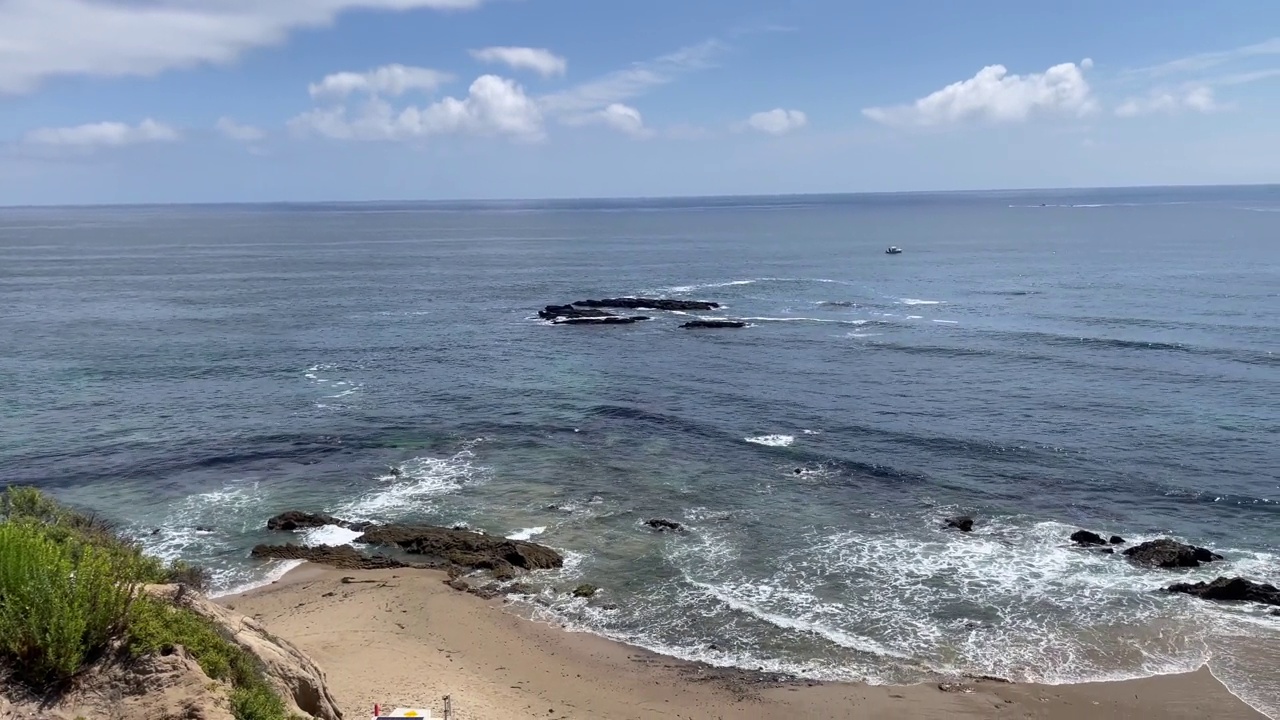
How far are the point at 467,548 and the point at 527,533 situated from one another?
3.57 metres

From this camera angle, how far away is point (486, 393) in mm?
71625

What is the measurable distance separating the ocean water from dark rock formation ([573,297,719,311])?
560 cm

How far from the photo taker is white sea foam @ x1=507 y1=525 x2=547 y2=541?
44812 millimetres

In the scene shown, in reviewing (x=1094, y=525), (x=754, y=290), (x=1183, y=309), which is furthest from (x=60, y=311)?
(x=1183, y=309)

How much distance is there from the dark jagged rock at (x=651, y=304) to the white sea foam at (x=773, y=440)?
52.7 m

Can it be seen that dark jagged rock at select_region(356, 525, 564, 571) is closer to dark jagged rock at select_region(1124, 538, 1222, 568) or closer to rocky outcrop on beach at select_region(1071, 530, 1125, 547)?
rocky outcrop on beach at select_region(1071, 530, 1125, 547)

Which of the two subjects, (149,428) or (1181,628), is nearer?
(1181,628)

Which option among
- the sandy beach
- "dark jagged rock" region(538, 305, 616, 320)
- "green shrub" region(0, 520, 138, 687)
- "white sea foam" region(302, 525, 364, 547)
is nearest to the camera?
Answer: "green shrub" region(0, 520, 138, 687)

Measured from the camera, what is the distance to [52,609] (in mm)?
17406

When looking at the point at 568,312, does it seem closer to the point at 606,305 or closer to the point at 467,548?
the point at 606,305

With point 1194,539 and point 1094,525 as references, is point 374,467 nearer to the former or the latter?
point 1094,525

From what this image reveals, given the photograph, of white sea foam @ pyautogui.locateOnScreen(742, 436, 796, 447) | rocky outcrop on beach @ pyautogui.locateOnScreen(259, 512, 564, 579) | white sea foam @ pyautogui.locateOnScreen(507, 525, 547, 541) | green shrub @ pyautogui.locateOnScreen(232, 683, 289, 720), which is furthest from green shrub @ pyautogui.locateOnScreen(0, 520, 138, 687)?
white sea foam @ pyautogui.locateOnScreen(742, 436, 796, 447)

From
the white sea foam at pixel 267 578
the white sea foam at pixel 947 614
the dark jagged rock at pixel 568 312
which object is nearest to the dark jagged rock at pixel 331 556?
the white sea foam at pixel 267 578

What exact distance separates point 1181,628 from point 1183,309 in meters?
75.6
